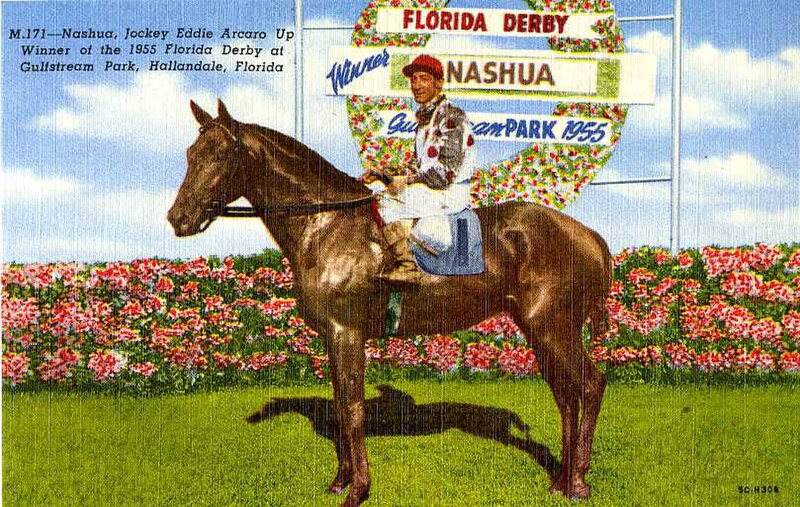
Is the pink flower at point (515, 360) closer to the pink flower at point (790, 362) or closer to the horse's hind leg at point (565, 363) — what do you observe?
the horse's hind leg at point (565, 363)

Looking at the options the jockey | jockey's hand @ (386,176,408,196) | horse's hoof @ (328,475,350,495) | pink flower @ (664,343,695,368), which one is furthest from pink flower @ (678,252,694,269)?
horse's hoof @ (328,475,350,495)

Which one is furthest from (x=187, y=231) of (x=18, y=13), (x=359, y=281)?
(x=18, y=13)

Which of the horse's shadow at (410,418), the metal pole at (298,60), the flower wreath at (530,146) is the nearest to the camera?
the horse's shadow at (410,418)

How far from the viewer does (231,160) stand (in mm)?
5172

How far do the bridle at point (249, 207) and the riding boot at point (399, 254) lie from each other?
0.89 feet

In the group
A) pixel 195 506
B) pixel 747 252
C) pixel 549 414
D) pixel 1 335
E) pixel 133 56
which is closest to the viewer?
pixel 195 506

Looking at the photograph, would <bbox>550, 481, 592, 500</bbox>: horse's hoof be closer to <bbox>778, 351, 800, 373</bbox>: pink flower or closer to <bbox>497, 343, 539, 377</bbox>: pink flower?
<bbox>497, 343, 539, 377</bbox>: pink flower

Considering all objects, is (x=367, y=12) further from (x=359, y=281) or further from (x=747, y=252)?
(x=747, y=252)

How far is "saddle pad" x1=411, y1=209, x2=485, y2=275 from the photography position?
5.30m

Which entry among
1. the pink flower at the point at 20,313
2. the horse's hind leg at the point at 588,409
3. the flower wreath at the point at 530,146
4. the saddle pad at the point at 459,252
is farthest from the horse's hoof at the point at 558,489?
the pink flower at the point at 20,313

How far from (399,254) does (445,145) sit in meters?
0.81

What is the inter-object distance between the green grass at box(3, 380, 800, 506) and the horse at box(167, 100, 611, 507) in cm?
48

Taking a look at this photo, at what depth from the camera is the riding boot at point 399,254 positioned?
5320 millimetres

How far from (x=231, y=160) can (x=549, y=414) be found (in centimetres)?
356
